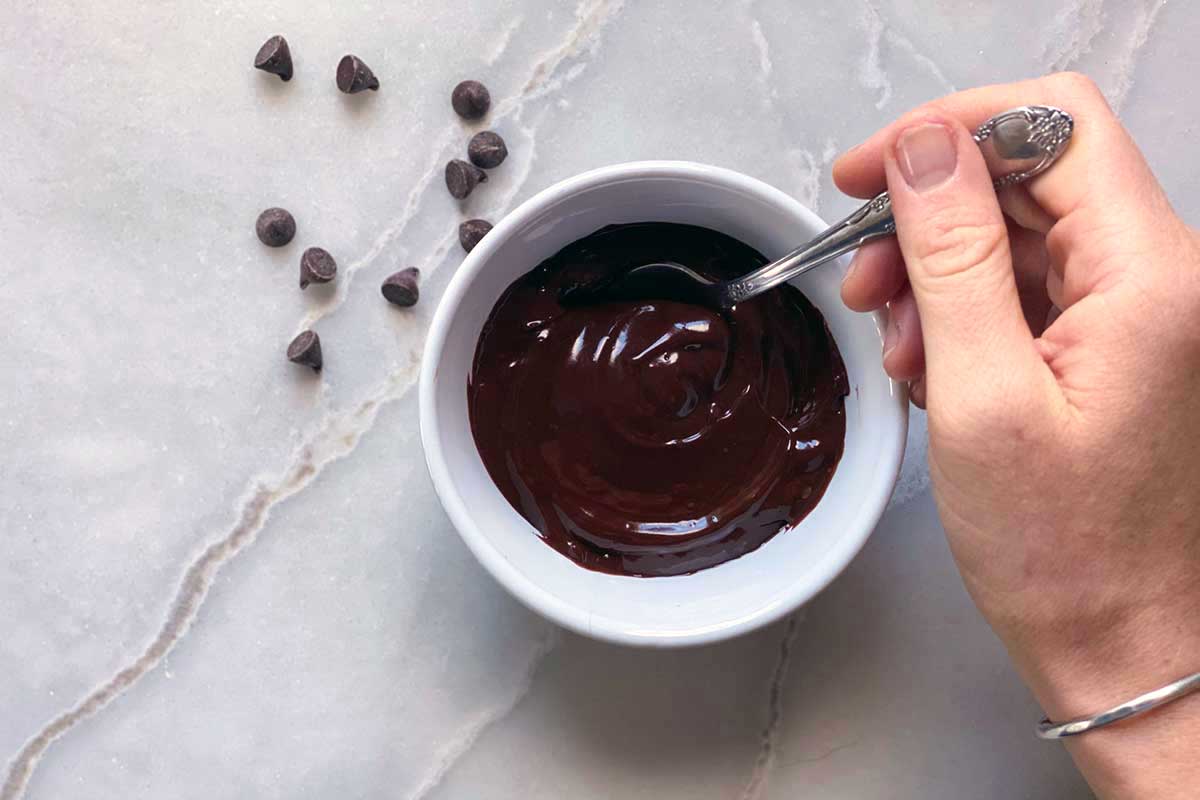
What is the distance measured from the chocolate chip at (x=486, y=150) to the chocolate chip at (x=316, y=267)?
191mm

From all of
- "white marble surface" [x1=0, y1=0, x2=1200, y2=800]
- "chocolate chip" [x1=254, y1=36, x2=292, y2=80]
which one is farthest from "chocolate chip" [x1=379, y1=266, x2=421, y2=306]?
"chocolate chip" [x1=254, y1=36, x2=292, y2=80]

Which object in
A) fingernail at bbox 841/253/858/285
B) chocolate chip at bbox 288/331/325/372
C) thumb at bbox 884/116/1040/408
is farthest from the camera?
chocolate chip at bbox 288/331/325/372

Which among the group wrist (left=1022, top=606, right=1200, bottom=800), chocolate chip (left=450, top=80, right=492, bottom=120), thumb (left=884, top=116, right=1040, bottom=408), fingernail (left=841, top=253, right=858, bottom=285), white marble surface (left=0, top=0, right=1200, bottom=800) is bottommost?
white marble surface (left=0, top=0, right=1200, bottom=800)

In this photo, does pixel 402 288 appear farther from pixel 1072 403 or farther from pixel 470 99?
pixel 1072 403

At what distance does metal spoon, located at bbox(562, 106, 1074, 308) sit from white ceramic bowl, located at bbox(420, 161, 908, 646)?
3cm

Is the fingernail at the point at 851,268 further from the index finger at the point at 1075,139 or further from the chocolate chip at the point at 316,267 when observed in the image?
the chocolate chip at the point at 316,267

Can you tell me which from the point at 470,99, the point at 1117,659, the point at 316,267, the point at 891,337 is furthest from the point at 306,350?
the point at 1117,659

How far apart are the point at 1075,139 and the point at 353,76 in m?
0.72

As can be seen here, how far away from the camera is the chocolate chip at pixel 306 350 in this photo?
1.14 metres

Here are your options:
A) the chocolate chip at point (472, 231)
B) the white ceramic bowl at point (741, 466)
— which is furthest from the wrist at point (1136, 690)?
the chocolate chip at point (472, 231)

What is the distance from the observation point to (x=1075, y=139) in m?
0.89

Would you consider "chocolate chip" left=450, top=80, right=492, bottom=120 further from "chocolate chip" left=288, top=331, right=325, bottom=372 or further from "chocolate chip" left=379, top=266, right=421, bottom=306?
"chocolate chip" left=288, top=331, right=325, bottom=372

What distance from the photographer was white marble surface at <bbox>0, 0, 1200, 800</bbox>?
1170 mm

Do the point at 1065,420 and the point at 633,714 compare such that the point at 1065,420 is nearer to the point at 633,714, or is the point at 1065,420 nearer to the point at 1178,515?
the point at 1178,515
